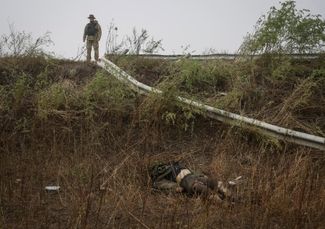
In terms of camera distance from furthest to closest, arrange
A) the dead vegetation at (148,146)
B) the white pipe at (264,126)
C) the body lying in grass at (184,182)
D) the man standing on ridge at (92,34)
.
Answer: the man standing on ridge at (92,34) → the white pipe at (264,126) → the body lying in grass at (184,182) → the dead vegetation at (148,146)

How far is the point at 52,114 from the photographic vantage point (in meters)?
7.19

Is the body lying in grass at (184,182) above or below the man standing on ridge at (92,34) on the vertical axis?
below

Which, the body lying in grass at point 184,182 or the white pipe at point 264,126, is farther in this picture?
the white pipe at point 264,126

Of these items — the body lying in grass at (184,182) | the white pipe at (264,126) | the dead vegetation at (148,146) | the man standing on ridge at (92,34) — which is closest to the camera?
the dead vegetation at (148,146)

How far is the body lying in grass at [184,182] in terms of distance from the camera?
199 inches

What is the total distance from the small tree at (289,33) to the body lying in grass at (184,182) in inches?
154

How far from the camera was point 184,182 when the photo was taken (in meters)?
5.47

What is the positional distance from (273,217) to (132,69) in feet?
17.7

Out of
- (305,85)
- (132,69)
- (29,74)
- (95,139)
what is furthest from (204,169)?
(29,74)

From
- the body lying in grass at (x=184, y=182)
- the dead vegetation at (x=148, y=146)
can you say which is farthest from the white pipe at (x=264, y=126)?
the body lying in grass at (x=184, y=182)

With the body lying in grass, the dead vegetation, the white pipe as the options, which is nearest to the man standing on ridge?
the dead vegetation

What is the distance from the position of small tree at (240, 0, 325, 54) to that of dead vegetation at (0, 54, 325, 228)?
1.13ft

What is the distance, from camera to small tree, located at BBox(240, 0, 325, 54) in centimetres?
846

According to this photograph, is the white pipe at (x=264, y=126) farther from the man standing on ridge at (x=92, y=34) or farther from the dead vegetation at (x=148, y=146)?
the man standing on ridge at (x=92, y=34)
